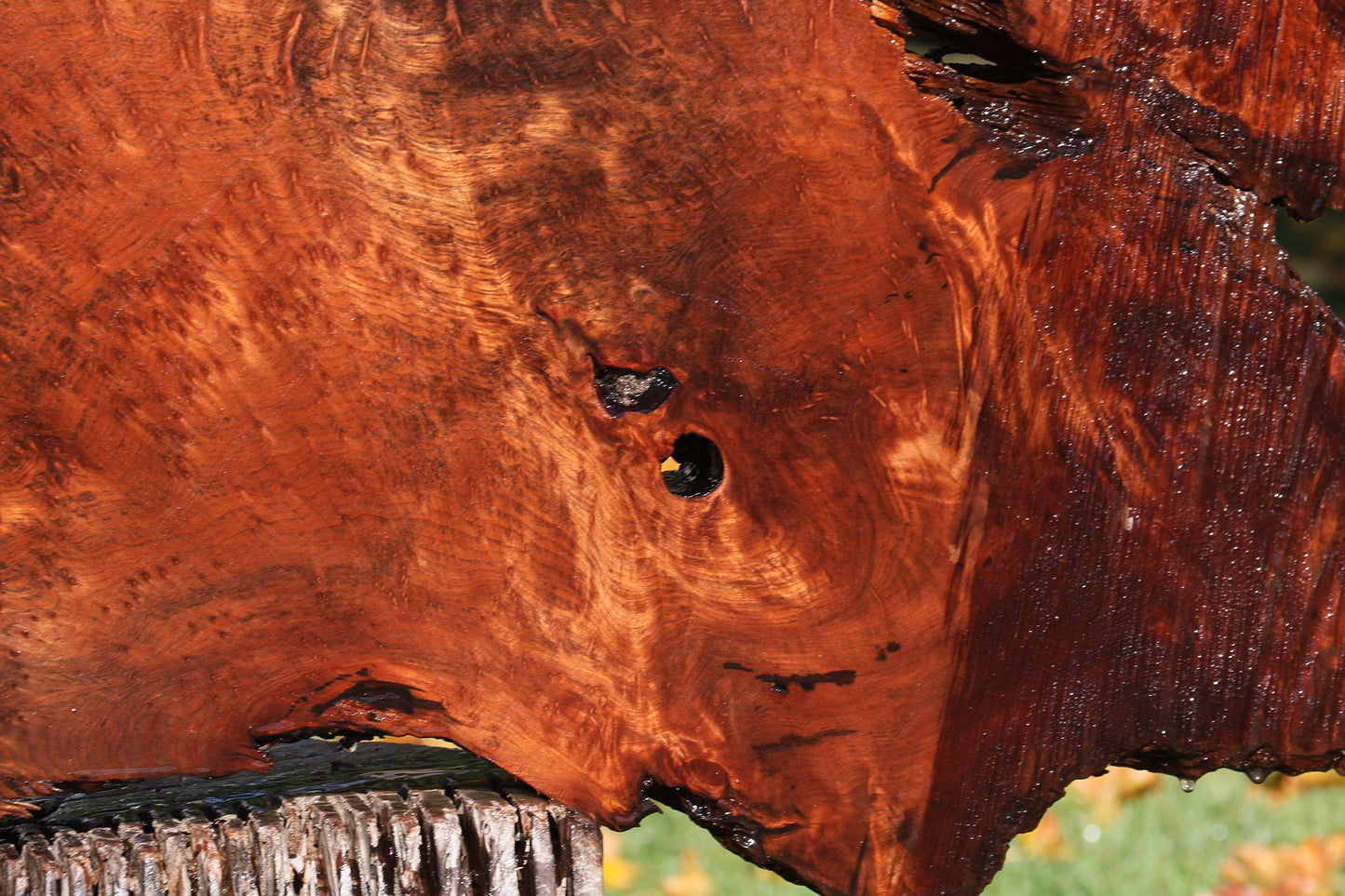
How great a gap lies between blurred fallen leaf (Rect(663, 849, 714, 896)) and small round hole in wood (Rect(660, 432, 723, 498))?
1.94m

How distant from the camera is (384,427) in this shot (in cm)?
109

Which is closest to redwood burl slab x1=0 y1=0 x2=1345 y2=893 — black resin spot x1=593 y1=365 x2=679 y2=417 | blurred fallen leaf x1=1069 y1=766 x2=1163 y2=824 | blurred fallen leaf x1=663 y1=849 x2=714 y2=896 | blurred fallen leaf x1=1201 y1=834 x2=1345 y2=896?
black resin spot x1=593 y1=365 x2=679 y2=417

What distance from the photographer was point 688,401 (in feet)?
3.64

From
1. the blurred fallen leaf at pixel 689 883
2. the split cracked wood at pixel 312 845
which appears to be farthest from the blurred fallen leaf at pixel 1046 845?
the split cracked wood at pixel 312 845

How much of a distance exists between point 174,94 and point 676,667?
684 mm

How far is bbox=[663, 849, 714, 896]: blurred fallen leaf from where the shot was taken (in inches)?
111

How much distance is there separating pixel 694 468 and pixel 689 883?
6.43ft

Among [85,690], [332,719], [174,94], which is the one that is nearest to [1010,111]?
[174,94]

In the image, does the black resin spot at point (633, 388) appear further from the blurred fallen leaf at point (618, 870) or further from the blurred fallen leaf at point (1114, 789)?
the blurred fallen leaf at point (1114, 789)

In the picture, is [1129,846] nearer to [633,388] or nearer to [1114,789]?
[1114,789]

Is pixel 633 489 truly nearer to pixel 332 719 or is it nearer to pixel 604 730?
pixel 604 730

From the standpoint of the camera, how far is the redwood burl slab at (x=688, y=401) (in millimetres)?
1026

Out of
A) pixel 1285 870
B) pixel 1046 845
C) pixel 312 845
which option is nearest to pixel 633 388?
pixel 312 845

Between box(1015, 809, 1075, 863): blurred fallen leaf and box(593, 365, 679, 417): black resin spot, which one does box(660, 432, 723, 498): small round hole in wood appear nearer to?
box(593, 365, 679, 417): black resin spot
